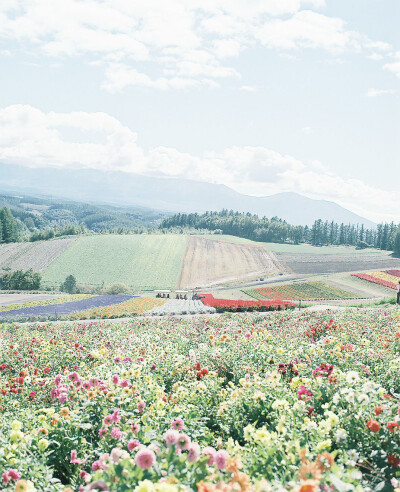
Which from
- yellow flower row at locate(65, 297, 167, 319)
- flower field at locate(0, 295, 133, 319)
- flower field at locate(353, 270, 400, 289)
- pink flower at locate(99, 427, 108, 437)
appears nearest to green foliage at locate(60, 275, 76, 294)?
flower field at locate(0, 295, 133, 319)

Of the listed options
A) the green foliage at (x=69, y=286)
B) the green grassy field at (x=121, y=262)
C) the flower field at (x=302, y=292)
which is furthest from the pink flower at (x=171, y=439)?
the green grassy field at (x=121, y=262)

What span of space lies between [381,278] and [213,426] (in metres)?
63.8

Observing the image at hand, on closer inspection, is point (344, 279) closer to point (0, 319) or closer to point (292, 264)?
point (292, 264)

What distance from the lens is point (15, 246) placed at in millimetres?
87562

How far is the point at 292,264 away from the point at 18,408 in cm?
7986

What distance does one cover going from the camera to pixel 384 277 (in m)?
63.4

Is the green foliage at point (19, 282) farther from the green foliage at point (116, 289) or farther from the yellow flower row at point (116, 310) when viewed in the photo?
the yellow flower row at point (116, 310)

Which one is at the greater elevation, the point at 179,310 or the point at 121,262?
the point at 179,310

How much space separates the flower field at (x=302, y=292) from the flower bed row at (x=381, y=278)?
8147 mm

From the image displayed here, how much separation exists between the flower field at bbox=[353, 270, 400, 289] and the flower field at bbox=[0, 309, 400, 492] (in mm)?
53966

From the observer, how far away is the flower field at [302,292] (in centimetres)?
5075

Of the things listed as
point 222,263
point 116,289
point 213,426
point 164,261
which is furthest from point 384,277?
point 213,426

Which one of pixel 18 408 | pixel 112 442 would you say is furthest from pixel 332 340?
pixel 18 408

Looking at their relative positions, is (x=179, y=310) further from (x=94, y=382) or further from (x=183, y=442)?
(x=183, y=442)
